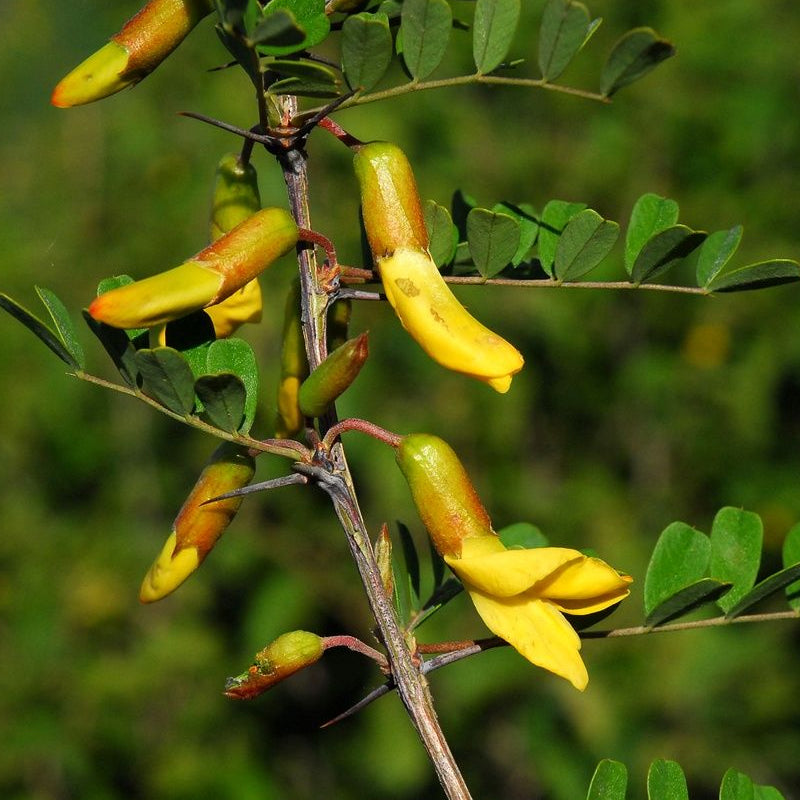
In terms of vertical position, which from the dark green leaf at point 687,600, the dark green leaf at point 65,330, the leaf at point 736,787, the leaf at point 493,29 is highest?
the leaf at point 493,29

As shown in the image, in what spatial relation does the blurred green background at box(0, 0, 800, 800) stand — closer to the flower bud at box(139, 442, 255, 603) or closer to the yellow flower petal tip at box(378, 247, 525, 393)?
the flower bud at box(139, 442, 255, 603)

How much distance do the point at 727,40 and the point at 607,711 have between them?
59.0 inches

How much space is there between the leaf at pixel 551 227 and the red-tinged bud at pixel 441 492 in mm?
211

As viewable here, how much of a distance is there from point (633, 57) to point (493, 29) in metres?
0.11

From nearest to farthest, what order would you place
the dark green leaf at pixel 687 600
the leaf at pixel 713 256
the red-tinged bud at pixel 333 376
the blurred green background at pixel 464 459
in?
the red-tinged bud at pixel 333 376
the dark green leaf at pixel 687 600
the leaf at pixel 713 256
the blurred green background at pixel 464 459

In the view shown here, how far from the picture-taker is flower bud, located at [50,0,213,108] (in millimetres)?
699

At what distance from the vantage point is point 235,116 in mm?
2369

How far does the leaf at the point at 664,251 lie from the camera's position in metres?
0.77

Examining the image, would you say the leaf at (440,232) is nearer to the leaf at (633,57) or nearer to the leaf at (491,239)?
the leaf at (491,239)

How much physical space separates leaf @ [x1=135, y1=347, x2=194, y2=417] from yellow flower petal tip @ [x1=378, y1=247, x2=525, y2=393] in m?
0.14

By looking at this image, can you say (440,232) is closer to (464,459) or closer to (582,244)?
(582,244)

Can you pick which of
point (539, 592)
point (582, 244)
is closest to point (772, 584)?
point (539, 592)

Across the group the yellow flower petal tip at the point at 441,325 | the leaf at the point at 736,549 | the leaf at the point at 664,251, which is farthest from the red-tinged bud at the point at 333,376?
the leaf at the point at 736,549

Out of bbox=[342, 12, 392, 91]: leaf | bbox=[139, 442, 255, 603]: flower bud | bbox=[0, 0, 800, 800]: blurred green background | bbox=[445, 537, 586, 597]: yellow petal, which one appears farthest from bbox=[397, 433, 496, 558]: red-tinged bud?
bbox=[0, 0, 800, 800]: blurred green background
